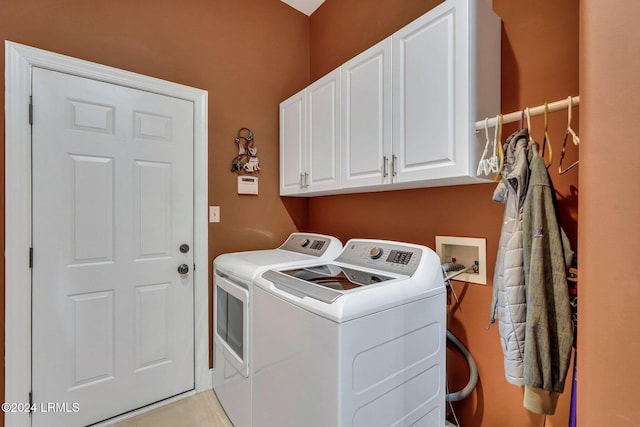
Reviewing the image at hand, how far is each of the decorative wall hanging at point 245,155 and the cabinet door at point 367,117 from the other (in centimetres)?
85

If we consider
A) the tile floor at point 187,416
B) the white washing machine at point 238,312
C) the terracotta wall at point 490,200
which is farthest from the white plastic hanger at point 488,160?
the tile floor at point 187,416

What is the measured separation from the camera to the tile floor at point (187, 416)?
1722mm

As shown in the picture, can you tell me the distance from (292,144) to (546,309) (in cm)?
185

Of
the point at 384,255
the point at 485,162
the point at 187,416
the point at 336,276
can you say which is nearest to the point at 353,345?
the point at 336,276

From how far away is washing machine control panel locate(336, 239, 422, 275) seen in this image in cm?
136

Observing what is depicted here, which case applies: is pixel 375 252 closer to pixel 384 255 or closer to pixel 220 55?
pixel 384 255

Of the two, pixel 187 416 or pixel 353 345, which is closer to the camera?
pixel 353 345

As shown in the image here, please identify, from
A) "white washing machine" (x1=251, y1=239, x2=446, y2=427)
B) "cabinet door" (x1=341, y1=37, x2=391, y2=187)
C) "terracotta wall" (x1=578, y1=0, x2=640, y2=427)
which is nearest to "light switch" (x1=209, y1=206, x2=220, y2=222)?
"white washing machine" (x1=251, y1=239, x2=446, y2=427)

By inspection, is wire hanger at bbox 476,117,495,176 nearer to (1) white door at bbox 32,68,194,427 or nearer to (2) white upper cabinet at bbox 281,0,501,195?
(2) white upper cabinet at bbox 281,0,501,195

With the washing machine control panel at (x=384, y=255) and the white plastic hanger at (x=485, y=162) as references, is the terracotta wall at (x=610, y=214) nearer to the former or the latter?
the white plastic hanger at (x=485, y=162)

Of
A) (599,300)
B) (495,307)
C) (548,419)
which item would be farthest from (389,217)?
(599,300)

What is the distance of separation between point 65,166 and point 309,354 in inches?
67.1

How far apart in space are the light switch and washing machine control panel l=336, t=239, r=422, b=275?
1.01 m

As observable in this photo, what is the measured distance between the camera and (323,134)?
1.93m
